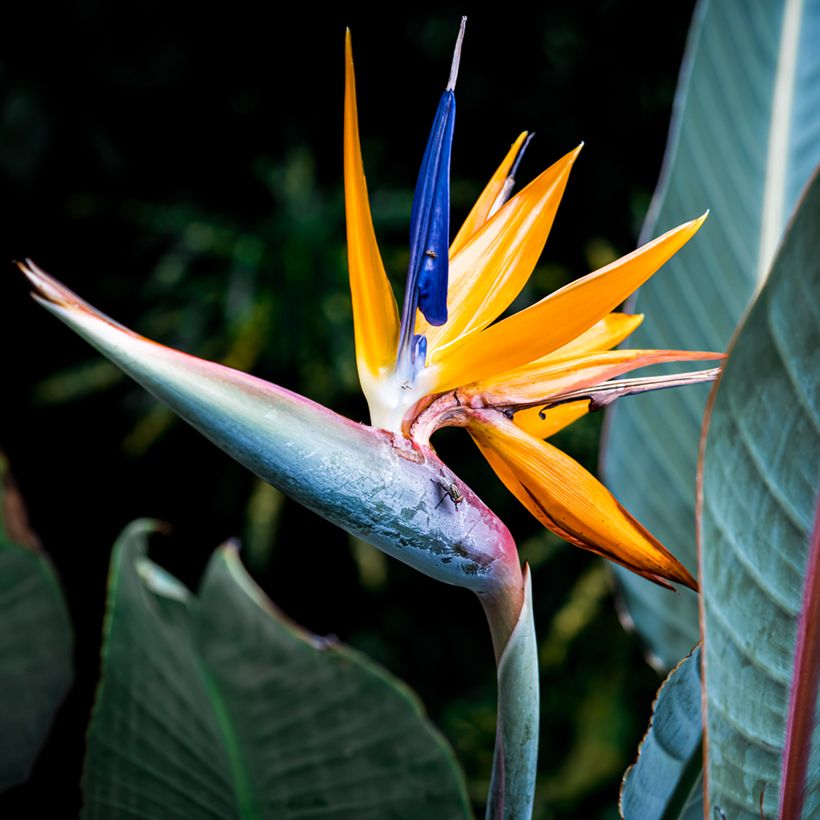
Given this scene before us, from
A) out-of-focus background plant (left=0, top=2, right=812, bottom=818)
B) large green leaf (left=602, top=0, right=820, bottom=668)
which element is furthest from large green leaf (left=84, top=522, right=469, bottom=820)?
out-of-focus background plant (left=0, top=2, right=812, bottom=818)

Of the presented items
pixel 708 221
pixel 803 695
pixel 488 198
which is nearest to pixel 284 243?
pixel 708 221

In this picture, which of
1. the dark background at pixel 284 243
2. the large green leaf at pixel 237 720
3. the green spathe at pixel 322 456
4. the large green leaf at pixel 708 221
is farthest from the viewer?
the dark background at pixel 284 243

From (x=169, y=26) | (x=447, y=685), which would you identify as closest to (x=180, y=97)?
(x=169, y=26)

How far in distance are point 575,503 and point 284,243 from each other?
1006 millimetres

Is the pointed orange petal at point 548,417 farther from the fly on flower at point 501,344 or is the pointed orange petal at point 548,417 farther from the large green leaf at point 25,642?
the large green leaf at point 25,642

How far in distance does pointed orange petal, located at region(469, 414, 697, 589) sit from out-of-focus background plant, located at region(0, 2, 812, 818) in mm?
881

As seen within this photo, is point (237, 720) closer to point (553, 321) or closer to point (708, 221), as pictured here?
point (553, 321)

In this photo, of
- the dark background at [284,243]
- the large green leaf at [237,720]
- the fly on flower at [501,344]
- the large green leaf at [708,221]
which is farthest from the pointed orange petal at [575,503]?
the dark background at [284,243]

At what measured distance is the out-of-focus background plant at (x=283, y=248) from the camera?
117cm

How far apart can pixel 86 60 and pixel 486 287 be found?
3.36 ft

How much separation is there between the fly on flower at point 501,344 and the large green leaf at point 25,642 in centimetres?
23

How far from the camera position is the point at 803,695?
33cm

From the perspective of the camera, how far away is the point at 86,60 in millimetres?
1163

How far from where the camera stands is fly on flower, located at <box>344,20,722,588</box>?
30 centimetres
